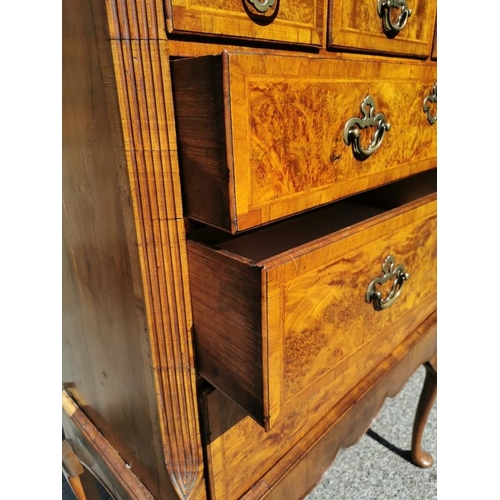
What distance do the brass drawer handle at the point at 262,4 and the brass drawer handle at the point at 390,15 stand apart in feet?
0.56

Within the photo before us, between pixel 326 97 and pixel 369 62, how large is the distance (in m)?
0.08

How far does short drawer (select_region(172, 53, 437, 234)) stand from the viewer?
12.7 inches

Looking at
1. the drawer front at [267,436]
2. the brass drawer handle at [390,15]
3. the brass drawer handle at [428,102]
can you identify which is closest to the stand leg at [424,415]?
the drawer front at [267,436]

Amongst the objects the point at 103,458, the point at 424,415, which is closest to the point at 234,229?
the point at 103,458

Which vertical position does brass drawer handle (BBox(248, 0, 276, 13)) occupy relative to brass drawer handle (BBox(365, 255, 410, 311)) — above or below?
above

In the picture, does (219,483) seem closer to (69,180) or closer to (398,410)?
(69,180)

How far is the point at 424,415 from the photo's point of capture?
0.98m

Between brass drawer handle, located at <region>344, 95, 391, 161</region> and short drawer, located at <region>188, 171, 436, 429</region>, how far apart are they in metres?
0.07

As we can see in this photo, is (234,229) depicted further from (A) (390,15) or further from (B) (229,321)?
(A) (390,15)

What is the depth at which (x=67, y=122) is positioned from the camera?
449 mm

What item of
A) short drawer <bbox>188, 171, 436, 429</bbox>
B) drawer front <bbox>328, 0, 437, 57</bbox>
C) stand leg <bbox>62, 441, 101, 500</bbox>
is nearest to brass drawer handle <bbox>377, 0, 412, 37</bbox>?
drawer front <bbox>328, 0, 437, 57</bbox>

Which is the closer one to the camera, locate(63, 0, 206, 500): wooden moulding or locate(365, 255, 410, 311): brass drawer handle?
locate(63, 0, 206, 500): wooden moulding

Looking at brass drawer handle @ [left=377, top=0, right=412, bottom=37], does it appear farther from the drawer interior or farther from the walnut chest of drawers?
the drawer interior

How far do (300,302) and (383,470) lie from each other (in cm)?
88
